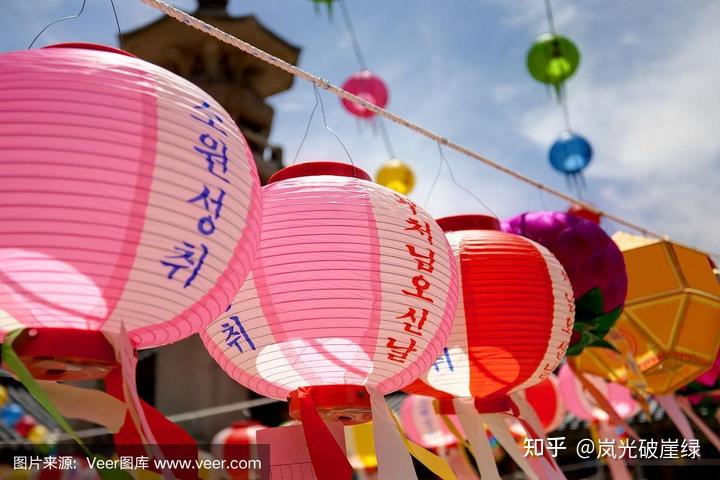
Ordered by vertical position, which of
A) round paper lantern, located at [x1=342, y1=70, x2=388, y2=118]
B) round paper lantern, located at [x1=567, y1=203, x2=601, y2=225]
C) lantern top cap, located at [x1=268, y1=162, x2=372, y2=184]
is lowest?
lantern top cap, located at [x1=268, y1=162, x2=372, y2=184]

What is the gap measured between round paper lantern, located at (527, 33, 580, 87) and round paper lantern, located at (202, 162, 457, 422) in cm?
442

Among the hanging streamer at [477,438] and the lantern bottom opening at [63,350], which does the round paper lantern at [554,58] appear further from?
the lantern bottom opening at [63,350]

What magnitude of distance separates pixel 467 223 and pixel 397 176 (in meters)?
4.73

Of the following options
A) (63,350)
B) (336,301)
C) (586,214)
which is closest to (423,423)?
(586,214)

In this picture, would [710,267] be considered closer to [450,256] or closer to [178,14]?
[450,256]

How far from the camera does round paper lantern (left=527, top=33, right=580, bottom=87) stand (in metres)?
5.88

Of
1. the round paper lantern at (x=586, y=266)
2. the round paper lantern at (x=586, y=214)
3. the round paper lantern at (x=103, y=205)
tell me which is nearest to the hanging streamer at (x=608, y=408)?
the round paper lantern at (x=586, y=266)

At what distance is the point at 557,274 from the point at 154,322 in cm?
148

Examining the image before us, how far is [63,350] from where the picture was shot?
1.32m

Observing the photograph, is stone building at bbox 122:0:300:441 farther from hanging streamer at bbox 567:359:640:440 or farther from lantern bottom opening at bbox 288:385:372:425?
lantern bottom opening at bbox 288:385:372:425

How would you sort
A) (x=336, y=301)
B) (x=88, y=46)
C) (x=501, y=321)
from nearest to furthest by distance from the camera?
(x=88, y=46), (x=336, y=301), (x=501, y=321)

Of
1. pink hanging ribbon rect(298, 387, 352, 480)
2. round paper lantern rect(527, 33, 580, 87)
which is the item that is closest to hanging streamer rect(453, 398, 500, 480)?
pink hanging ribbon rect(298, 387, 352, 480)

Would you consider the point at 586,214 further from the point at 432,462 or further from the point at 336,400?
the point at 336,400

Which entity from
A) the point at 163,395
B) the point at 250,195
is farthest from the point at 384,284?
the point at 163,395
